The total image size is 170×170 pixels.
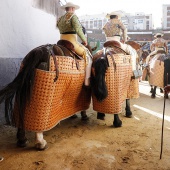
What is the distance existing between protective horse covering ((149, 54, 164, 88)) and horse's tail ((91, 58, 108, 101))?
3444mm

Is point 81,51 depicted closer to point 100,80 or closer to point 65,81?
point 100,80

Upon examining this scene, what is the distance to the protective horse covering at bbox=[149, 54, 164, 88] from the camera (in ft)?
20.6

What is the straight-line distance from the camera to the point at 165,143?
2.97 m

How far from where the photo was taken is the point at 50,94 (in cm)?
262

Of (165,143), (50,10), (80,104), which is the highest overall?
(50,10)

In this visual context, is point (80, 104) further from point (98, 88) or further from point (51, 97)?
point (51, 97)

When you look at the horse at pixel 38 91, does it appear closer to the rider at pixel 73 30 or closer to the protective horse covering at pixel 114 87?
the rider at pixel 73 30

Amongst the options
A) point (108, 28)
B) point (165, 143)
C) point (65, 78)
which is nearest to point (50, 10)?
point (108, 28)

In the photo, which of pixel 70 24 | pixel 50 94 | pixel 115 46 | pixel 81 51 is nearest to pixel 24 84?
pixel 50 94

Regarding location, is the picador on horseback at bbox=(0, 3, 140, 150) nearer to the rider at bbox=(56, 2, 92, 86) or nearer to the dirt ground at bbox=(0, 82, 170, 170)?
the rider at bbox=(56, 2, 92, 86)

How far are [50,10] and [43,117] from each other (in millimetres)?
3782

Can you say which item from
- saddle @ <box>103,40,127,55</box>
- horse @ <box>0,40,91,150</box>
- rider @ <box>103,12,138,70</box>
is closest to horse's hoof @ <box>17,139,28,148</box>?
horse @ <box>0,40,91,150</box>

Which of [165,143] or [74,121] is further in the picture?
[74,121]

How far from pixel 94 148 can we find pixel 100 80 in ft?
3.37
